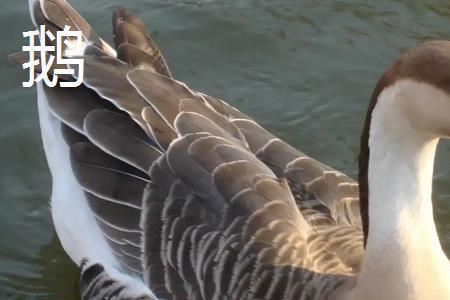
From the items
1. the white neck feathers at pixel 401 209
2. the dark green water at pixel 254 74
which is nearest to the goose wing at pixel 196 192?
the white neck feathers at pixel 401 209

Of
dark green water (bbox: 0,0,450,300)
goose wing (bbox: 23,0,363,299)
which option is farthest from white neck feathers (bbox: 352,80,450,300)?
dark green water (bbox: 0,0,450,300)

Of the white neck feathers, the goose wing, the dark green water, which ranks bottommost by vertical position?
the dark green water

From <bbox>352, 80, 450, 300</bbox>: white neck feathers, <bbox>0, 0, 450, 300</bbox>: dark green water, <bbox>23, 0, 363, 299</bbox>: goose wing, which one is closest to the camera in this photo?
<bbox>352, 80, 450, 300</bbox>: white neck feathers

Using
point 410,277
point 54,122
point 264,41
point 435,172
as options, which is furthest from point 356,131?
point 410,277

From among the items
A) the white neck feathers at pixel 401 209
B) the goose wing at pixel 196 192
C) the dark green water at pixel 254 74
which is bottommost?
the dark green water at pixel 254 74

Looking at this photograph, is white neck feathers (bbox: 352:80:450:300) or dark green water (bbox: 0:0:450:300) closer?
white neck feathers (bbox: 352:80:450:300)

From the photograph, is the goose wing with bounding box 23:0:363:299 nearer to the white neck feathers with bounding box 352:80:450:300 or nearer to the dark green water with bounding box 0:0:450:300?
the white neck feathers with bounding box 352:80:450:300

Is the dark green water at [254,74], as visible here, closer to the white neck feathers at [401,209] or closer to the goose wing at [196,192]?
the goose wing at [196,192]
